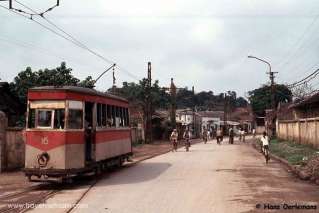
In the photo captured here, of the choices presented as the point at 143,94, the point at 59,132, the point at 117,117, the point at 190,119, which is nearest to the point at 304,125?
the point at 117,117

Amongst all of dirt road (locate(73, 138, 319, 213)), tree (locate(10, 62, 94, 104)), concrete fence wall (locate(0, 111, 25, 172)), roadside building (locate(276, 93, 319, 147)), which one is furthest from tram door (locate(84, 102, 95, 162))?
tree (locate(10, 62, 94, 104))

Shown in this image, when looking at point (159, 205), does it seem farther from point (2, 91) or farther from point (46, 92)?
point (2, 91)

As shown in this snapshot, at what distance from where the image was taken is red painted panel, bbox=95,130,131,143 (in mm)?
19859

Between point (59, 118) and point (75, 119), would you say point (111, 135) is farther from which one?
point (59, 118)

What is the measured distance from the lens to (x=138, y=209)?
12.5 m

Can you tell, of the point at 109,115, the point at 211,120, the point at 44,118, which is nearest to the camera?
the point at 44,118

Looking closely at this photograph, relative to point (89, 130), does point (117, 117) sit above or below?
above

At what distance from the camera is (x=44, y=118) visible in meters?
17.7

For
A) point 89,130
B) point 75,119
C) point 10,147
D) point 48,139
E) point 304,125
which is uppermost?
point 304,125

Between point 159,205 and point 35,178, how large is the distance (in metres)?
6.30

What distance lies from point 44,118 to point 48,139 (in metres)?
0.73

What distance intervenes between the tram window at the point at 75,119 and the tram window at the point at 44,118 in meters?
0.62

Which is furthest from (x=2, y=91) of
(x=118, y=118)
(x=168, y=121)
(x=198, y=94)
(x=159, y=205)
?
(x=198, y=94)

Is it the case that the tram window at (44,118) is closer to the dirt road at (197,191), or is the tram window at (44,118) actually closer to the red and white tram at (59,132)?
the red and white tram at (59,132)
